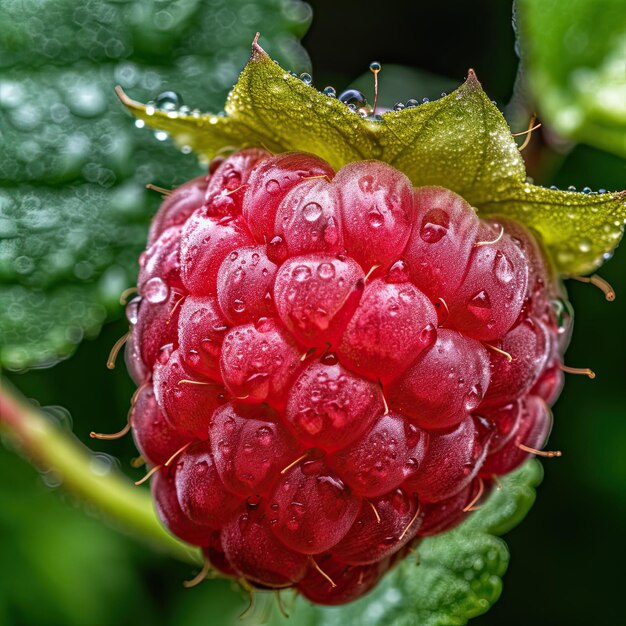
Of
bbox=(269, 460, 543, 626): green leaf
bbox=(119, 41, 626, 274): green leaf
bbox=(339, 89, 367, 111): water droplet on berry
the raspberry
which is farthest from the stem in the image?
bbox=(339, 89, 367, 111): water droplet on berry

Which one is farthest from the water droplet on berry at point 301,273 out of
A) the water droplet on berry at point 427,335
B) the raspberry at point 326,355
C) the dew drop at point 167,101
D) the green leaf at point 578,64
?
the green leaf at point 578,64

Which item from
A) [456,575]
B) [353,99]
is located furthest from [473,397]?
[456,575]

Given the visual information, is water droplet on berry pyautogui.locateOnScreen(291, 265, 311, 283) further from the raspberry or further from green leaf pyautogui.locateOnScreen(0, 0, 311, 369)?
green leaf pyautogui.locateOnScreen(0, 0, 311, 369)

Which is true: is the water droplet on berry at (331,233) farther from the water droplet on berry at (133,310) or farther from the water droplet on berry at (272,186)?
the water droplet on berry at (133,310)

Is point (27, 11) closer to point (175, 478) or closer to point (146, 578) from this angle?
point (175, 478)

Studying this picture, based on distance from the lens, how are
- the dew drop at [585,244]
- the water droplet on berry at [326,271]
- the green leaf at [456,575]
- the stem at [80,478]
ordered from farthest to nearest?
the stem at [80,478] < the green leaf at [456,575] < the dew drop at [585,244] < the water droplet on berry at [326,271]

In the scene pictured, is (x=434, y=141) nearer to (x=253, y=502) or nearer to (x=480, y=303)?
(x=480, y=303)
